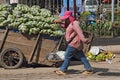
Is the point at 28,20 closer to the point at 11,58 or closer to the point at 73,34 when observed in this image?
the point at 11,58

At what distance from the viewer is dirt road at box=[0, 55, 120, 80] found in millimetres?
9297

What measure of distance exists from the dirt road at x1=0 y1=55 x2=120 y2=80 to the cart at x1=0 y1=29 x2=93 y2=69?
0.21 metres

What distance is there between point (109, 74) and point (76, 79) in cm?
105

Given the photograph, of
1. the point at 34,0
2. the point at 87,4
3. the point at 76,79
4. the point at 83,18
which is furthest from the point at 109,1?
the point at 76,79

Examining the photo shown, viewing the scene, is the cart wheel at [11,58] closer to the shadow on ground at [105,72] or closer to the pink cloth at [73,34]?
the pink cloth at [73,34]

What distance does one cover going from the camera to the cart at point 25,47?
32.9ft

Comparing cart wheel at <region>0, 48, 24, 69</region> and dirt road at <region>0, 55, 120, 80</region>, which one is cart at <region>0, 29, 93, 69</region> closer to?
cart wheel at <region>0, 48, 24, 69</region>

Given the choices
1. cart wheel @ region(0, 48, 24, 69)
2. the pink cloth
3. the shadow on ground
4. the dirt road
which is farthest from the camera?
cart wheel @ region(0, 48, 24, 69)

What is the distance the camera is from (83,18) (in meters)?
17.4

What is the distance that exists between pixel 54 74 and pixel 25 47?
1.04 m

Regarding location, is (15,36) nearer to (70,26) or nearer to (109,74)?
(70,26)

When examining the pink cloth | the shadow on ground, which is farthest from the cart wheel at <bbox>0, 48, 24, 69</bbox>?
the shadow on ground

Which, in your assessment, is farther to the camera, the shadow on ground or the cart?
the cart

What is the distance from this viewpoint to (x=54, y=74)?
9656 mm
